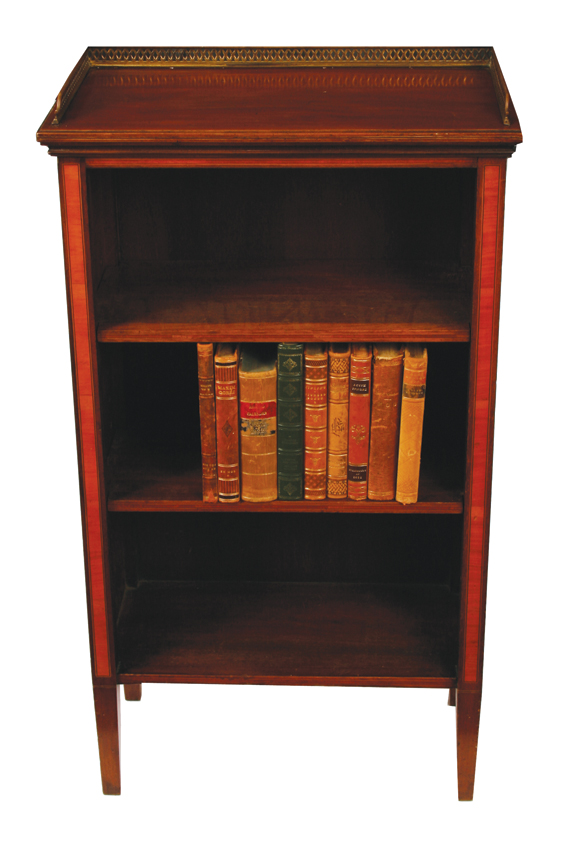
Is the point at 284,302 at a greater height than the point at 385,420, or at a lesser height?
greater

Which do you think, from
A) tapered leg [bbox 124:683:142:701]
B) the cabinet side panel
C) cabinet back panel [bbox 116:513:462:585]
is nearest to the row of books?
the cabinet side panel

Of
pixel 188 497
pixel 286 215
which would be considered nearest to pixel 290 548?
pixel 188 497

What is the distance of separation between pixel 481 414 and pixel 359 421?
0.29 meters

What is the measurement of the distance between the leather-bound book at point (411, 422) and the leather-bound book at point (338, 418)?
13 centimetres

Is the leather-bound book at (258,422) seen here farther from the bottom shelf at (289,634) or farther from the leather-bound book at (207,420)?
the bottom shelf at (289,634)

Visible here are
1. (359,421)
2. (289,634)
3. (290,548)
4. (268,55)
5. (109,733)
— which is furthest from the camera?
(290,548)

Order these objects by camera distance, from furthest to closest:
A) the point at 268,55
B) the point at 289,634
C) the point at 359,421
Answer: the point at 289,634 → the point at 268,55 → the point at 359,421

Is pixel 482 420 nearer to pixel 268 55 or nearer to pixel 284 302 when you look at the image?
pixel 284 302

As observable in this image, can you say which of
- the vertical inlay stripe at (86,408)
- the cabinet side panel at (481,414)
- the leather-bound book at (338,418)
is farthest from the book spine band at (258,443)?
the cabinet side panel at (481,414)

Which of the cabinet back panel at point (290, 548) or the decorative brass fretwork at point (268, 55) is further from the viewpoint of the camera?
the cabinet back panel at point (290, 548)

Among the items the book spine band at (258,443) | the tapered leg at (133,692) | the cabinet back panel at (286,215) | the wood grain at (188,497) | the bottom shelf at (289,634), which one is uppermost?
the cabinet back panel at (286,215)

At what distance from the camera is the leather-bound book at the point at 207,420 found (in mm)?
2811

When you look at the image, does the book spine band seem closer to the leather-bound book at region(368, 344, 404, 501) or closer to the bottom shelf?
the leather-bound book at region(368, 344, 404, 501)

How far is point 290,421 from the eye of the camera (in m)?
2.88
